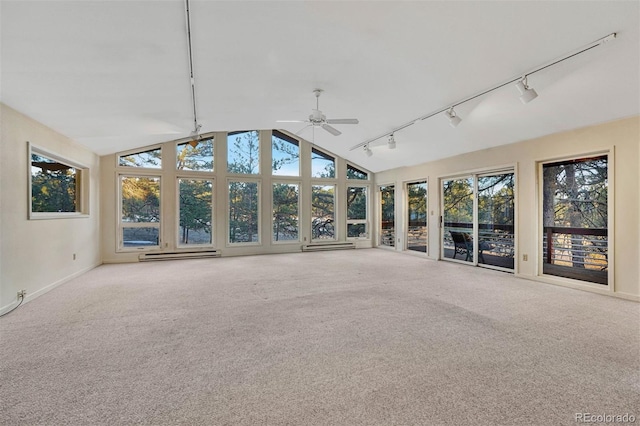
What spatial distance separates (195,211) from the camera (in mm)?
6969

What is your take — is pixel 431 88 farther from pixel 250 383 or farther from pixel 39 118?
pixel 39 118

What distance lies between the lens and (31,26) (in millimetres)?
2213

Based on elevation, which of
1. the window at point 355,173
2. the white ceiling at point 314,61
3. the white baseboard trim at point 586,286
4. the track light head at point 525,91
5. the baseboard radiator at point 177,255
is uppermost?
the white ceiling at point 314,61

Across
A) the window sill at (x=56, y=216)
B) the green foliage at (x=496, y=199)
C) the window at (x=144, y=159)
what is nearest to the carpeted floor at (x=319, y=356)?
the window sill at (x=56, y=216)

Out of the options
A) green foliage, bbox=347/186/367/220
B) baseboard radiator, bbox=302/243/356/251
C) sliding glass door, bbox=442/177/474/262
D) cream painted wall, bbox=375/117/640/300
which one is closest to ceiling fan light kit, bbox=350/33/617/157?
cream painted wall, bbox=375/117/640/300

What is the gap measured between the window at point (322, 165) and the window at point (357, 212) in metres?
0.79

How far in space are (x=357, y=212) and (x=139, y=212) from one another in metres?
5.78

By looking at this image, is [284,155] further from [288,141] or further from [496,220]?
[496,220]

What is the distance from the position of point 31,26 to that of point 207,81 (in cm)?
165

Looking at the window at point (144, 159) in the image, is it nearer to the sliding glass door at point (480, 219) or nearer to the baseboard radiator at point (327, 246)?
the baseboard radiator at point (327, 246)

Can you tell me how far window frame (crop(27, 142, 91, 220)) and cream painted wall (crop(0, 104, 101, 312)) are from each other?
0.16ft

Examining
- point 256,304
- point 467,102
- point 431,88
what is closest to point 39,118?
point 256,304

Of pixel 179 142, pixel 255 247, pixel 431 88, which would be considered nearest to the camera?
pixel 431 88

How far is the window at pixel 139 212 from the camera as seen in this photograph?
251 inches
